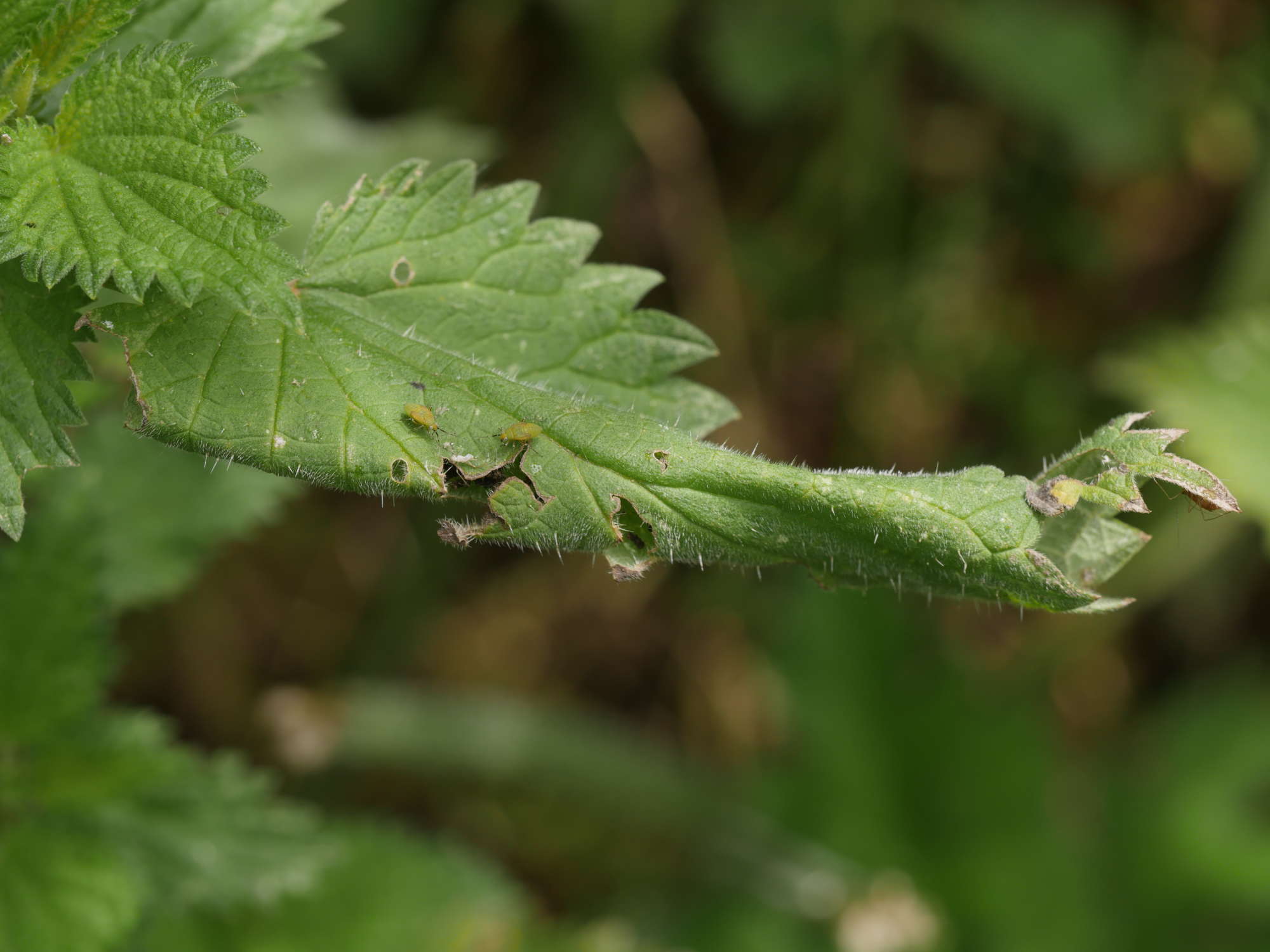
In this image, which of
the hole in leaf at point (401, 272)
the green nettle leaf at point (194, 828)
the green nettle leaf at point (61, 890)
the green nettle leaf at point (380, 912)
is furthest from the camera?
the green nettle leaf at point (380, 912)

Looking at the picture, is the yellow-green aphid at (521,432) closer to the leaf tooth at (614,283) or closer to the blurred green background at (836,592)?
the leaf tooth at (614,283)

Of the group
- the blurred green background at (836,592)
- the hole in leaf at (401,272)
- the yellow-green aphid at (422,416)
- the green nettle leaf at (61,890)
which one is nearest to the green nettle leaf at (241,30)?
the hole in leaf at (401,272)

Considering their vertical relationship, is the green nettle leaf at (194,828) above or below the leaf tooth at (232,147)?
below

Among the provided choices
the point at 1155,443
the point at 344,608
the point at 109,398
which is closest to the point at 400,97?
the point at 344,608

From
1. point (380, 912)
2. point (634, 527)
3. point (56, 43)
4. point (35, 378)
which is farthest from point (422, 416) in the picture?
point (380, 912)

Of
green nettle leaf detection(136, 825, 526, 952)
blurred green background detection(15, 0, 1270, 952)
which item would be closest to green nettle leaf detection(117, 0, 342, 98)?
blurred green background detection(15, 0, 1270, 952)

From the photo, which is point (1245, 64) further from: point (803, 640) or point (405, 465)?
point (405, 465)
